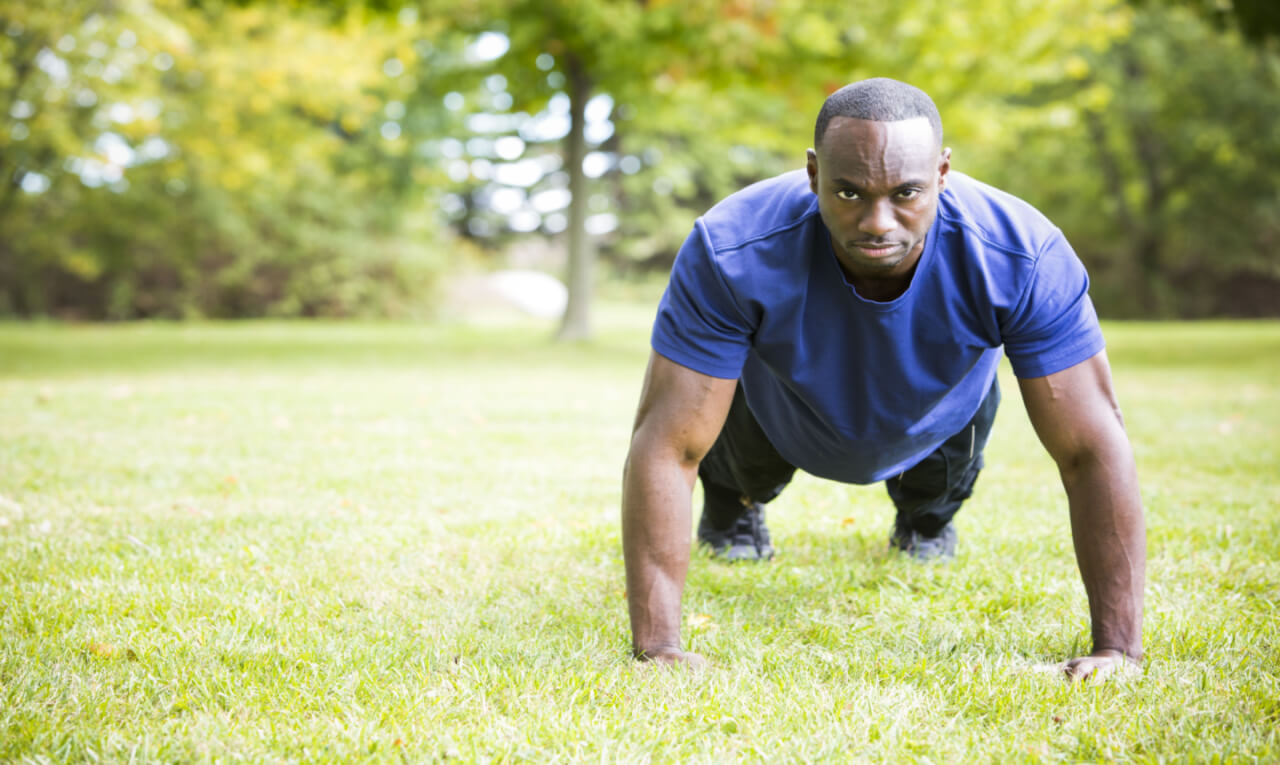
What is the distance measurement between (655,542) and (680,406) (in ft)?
1.20

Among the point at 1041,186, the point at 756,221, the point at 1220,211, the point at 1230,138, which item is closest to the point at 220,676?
the point at 756,221

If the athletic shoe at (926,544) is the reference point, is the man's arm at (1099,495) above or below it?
above

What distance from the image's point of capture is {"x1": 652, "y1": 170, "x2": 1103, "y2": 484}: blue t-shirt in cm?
244

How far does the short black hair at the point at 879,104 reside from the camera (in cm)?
223

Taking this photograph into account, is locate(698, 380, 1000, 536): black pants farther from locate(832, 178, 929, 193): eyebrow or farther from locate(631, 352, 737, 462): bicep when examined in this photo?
locate(832, 178, 929, 193): eyebrow

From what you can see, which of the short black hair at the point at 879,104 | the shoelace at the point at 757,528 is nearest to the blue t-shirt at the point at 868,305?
the short black hair at the point at 879,104

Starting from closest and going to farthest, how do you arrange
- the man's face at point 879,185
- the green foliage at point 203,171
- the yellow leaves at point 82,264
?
1. the man's face at point 879,185
2. the green foliage at point 203,171
3. the yellow leaves at point 82,264

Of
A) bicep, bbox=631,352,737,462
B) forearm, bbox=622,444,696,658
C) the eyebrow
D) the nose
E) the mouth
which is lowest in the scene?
forearm, bbox=622,444,696,658

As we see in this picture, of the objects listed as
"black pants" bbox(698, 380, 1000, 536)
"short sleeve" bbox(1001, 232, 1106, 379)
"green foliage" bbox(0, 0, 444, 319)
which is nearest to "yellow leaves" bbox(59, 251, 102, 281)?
"green foliage" bbox(0, 0, 444, 319)

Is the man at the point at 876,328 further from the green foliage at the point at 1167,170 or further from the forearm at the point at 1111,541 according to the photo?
the green foliage at the point at 1167,170

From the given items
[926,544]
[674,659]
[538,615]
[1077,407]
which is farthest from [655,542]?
[926,544]

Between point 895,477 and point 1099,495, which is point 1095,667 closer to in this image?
point 1099,495

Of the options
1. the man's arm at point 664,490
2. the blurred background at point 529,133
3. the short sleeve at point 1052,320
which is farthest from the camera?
the blurred background at point 529,133

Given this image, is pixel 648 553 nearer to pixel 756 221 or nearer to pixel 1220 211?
pixel 756 221
